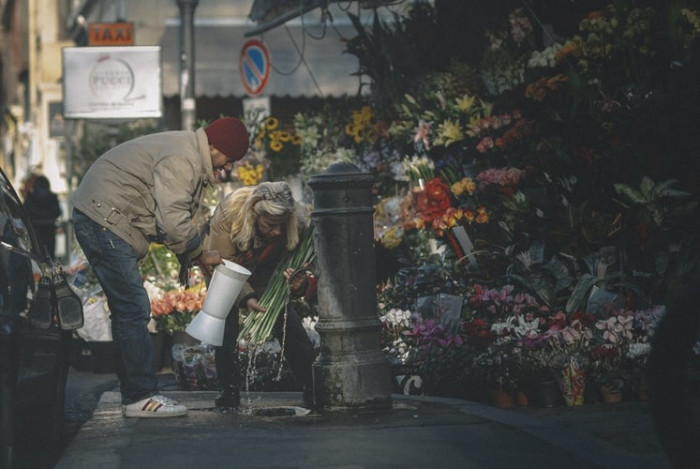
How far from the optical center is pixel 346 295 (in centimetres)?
860

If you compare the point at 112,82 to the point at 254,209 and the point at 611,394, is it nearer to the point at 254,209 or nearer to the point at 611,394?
the point at 254,209

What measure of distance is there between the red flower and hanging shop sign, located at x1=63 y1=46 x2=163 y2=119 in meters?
10.4

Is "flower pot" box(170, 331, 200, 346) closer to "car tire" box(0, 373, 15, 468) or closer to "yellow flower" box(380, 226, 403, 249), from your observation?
"yellow flower" box(380, 226, 403, 249)

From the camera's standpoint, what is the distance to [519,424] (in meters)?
7.59

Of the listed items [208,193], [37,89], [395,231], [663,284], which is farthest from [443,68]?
[37,89]

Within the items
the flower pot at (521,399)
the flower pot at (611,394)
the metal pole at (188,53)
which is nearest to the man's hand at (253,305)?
the flower pot at (521,399)

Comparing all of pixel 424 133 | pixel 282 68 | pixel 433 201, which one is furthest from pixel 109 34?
pixel 433 201

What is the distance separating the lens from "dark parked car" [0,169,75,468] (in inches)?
235

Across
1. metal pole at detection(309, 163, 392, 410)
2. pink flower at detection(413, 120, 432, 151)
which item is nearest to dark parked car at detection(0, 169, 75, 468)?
metal pole at detection(309, 163, 392, 410)

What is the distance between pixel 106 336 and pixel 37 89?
34.8m

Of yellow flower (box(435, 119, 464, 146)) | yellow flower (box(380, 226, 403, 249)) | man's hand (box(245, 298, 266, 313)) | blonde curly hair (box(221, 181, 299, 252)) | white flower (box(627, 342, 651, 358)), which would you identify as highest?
yellow flower (box(435, 119, 464, 146))

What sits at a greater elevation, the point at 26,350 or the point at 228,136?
the point at 228,136

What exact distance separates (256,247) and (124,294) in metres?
0.92

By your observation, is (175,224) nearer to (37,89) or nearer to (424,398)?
(424,398)
